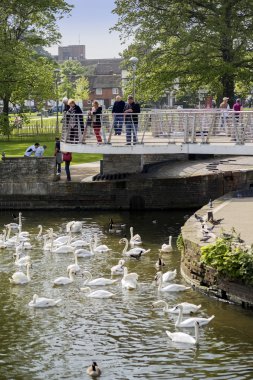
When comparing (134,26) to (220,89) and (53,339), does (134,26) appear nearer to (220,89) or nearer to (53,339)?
(220,89)

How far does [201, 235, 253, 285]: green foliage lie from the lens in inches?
906

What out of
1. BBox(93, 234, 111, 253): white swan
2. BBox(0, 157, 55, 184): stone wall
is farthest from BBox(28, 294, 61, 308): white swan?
BBox(0, 157, 55, 184): stone wall

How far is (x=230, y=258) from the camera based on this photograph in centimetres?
2362

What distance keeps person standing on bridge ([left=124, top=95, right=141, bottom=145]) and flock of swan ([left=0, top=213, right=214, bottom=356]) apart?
368cm

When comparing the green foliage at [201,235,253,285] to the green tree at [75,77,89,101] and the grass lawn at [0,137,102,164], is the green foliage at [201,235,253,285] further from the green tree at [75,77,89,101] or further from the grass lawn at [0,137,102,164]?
the green tree at [75,77,89,101]

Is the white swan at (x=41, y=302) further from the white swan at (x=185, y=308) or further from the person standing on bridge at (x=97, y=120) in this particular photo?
the person standing on bridge at (x=97, y=120)

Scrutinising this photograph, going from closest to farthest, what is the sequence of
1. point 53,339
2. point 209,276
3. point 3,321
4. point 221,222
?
point 53,339 → point 3,321 → point 209,276 → point 221,222

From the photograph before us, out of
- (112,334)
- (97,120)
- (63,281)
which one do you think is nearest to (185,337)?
(112,334)

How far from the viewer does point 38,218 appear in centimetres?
3966

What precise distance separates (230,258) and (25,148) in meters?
36.0

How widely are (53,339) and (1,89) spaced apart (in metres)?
29.5

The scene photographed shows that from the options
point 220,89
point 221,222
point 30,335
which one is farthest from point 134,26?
point 30,335

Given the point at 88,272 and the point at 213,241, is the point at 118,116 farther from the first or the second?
the point at 213,241

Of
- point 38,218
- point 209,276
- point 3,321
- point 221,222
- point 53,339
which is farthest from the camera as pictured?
point 38,218
